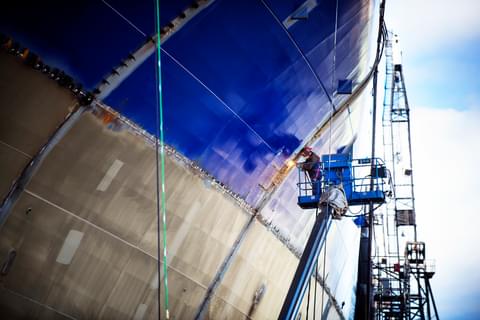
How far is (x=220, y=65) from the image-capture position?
6.50m

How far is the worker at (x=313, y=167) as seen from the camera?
8.80 metres

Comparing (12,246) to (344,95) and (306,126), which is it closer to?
(306,126)

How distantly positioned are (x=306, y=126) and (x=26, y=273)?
5810 mm

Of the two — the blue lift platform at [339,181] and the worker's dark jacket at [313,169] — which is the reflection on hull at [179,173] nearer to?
the worker's dark jacket at [313,169]

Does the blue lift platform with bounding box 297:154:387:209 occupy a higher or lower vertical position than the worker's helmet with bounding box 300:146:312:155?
lower

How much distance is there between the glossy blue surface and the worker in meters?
0.34

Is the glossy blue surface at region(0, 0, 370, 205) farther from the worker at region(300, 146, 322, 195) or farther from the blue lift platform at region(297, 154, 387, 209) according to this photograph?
the blue lift platform at region(297, 154, 387, 209)

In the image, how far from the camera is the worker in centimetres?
880

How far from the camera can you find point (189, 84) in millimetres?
6227

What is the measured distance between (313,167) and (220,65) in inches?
134

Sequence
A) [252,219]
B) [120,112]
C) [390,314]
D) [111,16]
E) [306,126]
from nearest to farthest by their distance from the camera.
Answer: [111,16], [120,112], [252,219], [306,126], [390,314]

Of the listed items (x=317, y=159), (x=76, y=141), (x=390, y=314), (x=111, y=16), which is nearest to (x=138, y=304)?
(x=76, y=141)

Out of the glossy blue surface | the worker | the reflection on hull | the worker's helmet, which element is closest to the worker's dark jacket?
the worker

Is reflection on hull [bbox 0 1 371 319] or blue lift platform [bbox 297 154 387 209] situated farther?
blue lift platform [bbox 297 154 387 209]
